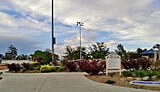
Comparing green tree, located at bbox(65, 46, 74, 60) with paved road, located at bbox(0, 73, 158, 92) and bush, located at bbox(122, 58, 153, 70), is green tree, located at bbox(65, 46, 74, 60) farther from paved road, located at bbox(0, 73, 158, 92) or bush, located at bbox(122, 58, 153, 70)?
paved road, located at bbox(0, 73, 158, 92)

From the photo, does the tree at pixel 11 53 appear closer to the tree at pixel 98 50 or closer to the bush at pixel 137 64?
the tree at pixel 98 50

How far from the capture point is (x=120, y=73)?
79.5ft

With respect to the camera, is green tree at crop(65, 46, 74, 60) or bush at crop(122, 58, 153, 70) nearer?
bush at crop(122, 58, 153, 70)

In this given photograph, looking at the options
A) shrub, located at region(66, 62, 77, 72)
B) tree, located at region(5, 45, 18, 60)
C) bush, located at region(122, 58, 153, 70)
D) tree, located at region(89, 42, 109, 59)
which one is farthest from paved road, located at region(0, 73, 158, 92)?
tree, located at region(5, 45, 18, 60)

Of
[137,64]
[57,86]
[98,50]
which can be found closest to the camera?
[57,86]

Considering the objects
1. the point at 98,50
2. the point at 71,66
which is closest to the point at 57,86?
the point at 71,66

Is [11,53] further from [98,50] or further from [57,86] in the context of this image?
[57,86]

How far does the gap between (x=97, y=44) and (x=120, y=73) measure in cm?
5145

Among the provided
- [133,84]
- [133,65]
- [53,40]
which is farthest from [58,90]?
[53,40]

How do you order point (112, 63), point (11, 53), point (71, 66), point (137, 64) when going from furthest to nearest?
1. point (11, 53)
2. point (71, 66)
3. point (137, 64)
4. point (112, 63)

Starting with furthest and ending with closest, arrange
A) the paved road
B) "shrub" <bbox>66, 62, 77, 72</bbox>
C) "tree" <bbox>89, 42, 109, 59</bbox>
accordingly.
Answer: "tree" <bbox>89, 42, 109, 59</bbox> < "shrub" <bbox>66, 62, 77, 72</bbox> < the paved road

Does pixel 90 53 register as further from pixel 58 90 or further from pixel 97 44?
pixel 58 90

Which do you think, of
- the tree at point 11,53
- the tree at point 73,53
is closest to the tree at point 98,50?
the tree at point 73,53

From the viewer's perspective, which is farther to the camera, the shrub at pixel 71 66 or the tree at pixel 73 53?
the tree at pixel 73 53
